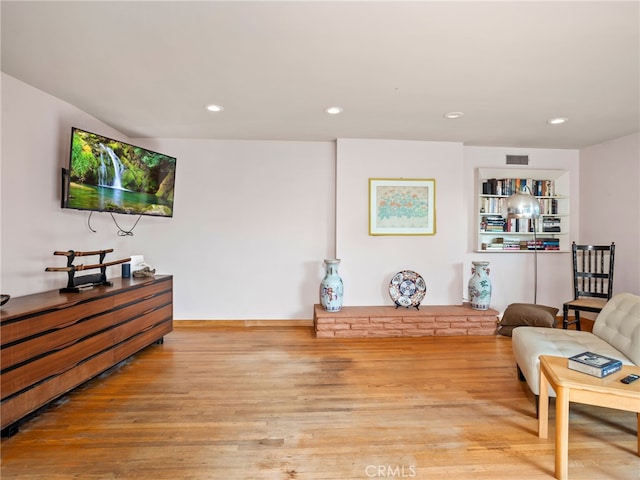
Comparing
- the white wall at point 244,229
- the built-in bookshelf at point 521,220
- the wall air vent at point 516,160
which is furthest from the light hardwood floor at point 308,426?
the wall air vent at point 516,160

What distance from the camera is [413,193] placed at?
14.1 feet

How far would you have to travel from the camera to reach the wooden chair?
3.68 meters

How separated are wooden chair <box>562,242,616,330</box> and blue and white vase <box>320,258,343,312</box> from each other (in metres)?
2.62

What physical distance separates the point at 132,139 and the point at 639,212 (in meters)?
6.47

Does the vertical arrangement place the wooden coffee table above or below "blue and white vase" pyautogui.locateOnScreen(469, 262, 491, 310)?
below

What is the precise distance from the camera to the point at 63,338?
2.25 m

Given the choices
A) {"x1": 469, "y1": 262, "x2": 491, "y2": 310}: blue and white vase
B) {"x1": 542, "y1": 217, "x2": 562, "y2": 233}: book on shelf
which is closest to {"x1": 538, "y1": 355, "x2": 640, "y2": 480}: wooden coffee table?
{"x1": 469, "y1": 262, "x2": 491, "y2": 310}: blue and white vase

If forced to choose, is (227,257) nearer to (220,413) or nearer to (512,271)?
(220,413)

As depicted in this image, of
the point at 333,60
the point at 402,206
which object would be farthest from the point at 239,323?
the point at 333,60

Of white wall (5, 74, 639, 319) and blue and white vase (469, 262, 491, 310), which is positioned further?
white wall (5, 74, 639, 319)

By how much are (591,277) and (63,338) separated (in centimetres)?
541

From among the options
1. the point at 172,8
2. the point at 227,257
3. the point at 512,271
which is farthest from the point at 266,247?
the point at 512,271

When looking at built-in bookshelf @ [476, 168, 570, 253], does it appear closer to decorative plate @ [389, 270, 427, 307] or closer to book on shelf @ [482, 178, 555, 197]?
book on shelf @ [482, 178, 555, 197]

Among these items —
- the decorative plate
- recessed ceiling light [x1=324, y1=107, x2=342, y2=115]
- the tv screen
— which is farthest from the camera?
the decorative plate
